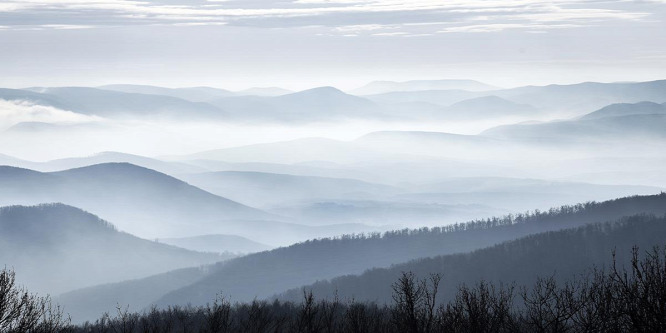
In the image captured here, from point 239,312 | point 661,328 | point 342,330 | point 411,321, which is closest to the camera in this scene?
point 661,328

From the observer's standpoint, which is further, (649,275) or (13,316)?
(13,316)

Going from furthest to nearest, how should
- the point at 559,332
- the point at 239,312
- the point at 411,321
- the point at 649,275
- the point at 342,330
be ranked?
the point at 239,312, the point at 342,330, the point at 411,321, the point at 559,332, the point at 649,275

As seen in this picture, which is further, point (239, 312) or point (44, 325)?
point (239, 312)

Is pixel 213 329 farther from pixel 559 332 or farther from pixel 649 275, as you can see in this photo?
pixel 649 275

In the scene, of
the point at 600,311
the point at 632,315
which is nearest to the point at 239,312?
the point at 600,311

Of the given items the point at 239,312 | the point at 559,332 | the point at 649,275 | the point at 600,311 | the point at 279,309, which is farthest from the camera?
the point at 279,309

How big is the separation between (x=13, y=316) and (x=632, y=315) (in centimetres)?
2824

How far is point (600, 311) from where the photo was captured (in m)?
39.5

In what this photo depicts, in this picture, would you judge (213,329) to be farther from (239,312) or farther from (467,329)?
(239,312)

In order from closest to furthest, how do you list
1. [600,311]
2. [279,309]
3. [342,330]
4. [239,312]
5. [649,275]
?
[649,275] → [600,311] → [342,330] → [239,312] → [279,309]

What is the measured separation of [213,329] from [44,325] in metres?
8.61

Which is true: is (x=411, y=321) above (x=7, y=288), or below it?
below

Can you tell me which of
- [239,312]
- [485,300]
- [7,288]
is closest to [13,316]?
[7,288]

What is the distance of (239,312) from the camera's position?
410 feet
